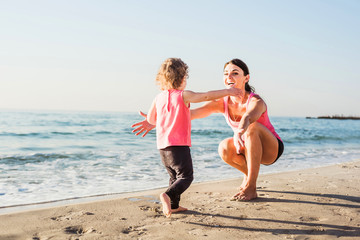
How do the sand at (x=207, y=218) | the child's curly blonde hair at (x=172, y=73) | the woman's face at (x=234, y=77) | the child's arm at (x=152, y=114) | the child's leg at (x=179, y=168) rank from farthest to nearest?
1. the woman's face at (x=234, y=77)
2. the child's arm at (x=152, y=114)
3. the child's curly blonde hair at (x=172, y=73)
4. the child's leg at (x=179, y=168)
5. the sand at (x=207, y=218)

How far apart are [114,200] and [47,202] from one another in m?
0.75

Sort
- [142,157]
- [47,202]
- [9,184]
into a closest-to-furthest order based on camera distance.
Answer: [47,202], [9,184], [142,157]

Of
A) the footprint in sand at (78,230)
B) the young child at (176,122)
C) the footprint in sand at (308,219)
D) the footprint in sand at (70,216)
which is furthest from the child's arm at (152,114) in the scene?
the footprint in sand at (308,219)

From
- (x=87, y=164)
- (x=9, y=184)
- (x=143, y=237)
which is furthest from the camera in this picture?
(x=87, y=164)

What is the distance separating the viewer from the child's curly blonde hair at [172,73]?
3.05m

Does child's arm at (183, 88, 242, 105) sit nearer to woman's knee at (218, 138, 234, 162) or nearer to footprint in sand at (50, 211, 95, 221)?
woman's knee at (218, 138, 234, 162)

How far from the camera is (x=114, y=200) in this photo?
3.50m

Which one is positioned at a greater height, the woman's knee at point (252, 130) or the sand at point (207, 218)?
the woman's knee at point (252, 130)

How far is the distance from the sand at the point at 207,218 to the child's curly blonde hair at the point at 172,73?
1.20 metres

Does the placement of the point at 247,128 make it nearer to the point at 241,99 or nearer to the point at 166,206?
the point at 241,99

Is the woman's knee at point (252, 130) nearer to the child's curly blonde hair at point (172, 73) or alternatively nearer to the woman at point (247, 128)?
the woman at point (247, 128)

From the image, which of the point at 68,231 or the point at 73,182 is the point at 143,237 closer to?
the point at 68,231

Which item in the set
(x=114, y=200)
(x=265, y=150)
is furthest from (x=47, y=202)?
(x=265, y=150)

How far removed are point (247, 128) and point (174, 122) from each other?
0.75 m
